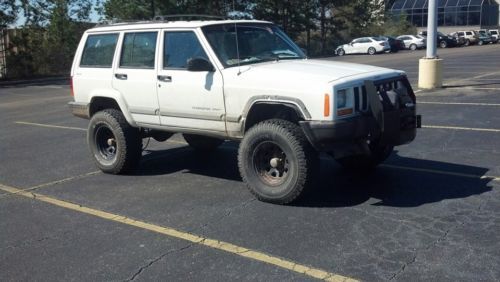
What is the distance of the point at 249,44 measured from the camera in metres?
6.49

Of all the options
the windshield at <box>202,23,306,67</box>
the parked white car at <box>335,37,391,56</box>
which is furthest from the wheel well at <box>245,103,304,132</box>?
the parked white car at <box>335,37,391,56</box>

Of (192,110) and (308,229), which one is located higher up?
(192,110)

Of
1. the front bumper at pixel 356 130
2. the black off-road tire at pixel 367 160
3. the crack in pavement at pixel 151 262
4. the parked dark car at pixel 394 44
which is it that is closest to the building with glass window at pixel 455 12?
the parked dark car at pixel 394 44

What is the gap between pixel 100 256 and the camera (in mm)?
4586

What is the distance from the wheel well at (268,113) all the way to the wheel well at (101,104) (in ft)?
7.65

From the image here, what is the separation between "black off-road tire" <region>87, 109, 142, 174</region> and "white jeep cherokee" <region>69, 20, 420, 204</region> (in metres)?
0.01

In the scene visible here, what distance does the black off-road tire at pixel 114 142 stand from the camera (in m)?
7.21

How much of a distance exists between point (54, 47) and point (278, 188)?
29.5 meters

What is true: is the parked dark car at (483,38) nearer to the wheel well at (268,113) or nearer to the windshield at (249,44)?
the windshield at (249,44)

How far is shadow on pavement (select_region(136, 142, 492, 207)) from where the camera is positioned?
19.2 feet

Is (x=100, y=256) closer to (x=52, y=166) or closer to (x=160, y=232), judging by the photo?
(x=160, y=232)

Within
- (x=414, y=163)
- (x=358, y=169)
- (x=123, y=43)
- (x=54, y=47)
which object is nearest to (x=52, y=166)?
(x=123, y=43)

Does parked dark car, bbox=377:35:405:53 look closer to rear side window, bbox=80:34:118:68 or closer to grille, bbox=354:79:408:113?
rear side window, bbox=80:34:118:68

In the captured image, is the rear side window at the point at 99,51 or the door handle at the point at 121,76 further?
the rear side window at the point at 99,51
